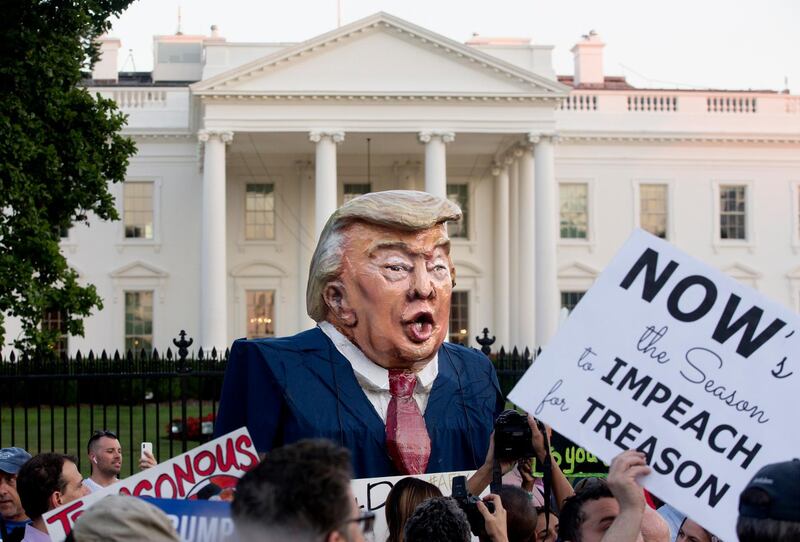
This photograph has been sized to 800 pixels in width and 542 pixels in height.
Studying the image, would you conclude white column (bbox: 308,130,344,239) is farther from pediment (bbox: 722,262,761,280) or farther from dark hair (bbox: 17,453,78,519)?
dark hair (bbox: 17,453,78,519)

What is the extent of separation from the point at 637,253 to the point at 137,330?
3375 cm

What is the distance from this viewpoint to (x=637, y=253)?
343cm

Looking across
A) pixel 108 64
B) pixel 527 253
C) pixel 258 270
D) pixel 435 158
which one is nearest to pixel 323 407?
pixel 435 158

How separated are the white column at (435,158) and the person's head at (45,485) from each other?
→ 2693 centimetres

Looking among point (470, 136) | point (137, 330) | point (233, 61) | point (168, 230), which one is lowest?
point (137, 330)

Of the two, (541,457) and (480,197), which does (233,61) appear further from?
(541,457)

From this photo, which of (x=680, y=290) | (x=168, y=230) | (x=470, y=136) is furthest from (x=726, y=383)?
(x=168, y=230)

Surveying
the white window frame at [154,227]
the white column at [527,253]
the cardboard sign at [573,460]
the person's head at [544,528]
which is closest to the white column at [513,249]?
the white column at [527,253]

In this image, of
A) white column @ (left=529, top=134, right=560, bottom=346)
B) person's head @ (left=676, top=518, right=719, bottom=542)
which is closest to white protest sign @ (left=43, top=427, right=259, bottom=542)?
person's head @ (left=676, top=518, right=719, bottom=542)

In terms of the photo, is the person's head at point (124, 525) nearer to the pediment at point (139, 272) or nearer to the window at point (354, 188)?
the window at point (354, 188)

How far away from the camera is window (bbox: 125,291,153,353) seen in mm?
35781

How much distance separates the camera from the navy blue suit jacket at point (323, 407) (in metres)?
5.16

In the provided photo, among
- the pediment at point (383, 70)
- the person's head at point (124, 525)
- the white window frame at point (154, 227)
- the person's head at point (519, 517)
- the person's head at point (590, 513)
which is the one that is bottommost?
the person's head at point (519, 517)

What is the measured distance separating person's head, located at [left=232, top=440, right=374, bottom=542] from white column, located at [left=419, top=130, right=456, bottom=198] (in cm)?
2916
